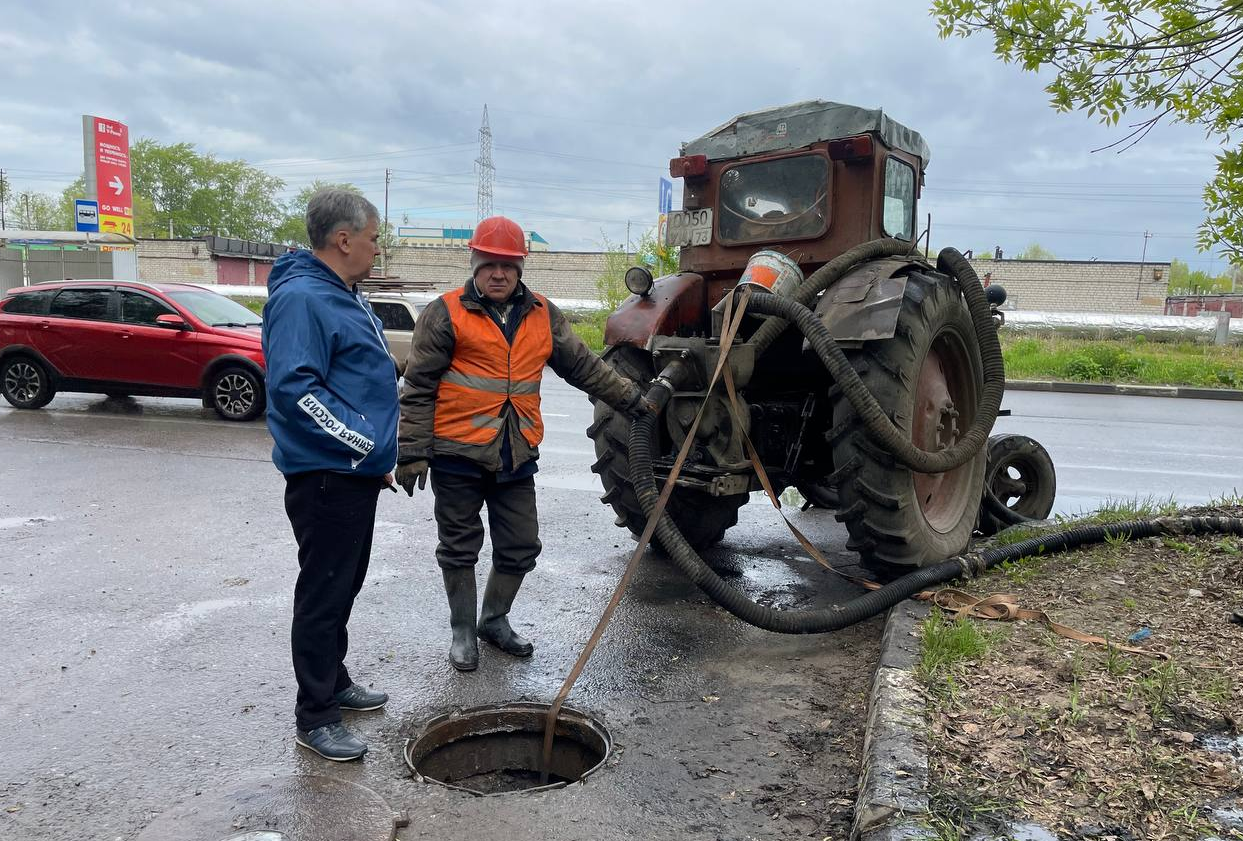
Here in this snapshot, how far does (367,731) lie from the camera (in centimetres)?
347

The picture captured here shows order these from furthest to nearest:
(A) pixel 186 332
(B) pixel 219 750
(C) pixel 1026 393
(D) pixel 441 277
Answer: (D) pixel 441 277 → (C) pixel 1026 393 → (A) pixel 186 332 → (B) pixel 219 750

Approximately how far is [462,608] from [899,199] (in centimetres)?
350

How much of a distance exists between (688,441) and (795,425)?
3.75 feet

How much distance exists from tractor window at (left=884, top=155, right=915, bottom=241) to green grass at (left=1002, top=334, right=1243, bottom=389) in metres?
15.1

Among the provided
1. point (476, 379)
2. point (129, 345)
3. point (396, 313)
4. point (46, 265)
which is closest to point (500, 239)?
point (476, 379)

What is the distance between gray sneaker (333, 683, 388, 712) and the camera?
3.63 metres

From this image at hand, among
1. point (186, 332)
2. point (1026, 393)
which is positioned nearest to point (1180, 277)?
point (1026, 393)

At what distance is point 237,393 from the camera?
11.1 metres

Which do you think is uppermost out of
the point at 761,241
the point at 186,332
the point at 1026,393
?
the point at 761,241

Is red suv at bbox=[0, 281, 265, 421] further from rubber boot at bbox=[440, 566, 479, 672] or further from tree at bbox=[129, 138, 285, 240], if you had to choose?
tree at bbox=[129, 138, 285, 240]

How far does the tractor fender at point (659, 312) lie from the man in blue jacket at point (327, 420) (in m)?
1.98

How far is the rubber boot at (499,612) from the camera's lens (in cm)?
429

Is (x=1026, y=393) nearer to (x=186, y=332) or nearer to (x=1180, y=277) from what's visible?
(x=186, y=332)

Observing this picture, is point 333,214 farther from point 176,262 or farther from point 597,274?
point 176,262
